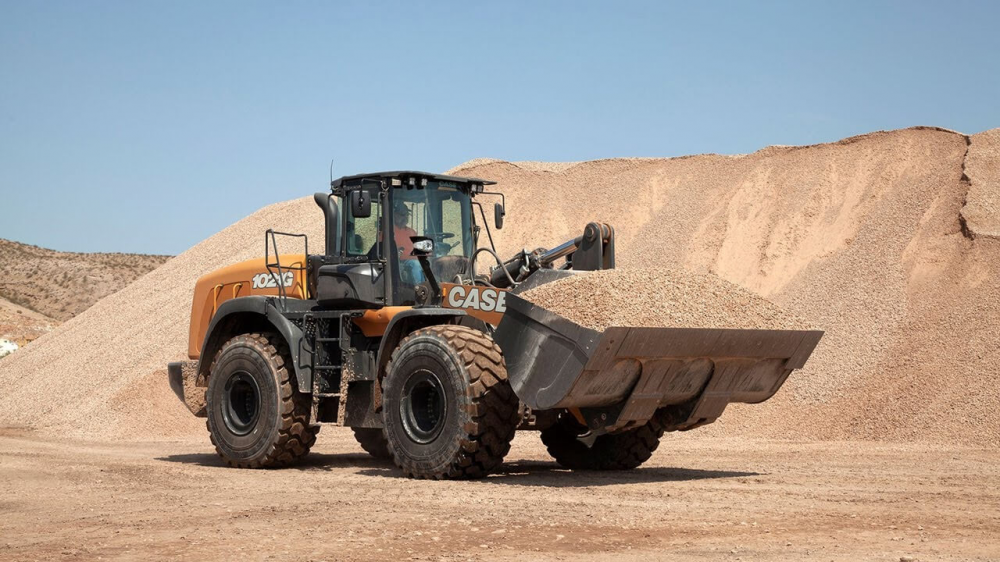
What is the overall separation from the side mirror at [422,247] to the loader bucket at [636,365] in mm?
1485

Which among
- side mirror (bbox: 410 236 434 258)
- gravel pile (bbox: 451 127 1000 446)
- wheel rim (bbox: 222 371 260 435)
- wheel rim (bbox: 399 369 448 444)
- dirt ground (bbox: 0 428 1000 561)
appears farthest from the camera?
gravel pile (bbox: 451 127 1000 446)

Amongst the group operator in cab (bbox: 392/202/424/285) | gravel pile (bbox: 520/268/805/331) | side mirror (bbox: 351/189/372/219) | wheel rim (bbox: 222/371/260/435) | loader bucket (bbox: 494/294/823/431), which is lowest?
wheel rim (bbox: 222/371/260/435)

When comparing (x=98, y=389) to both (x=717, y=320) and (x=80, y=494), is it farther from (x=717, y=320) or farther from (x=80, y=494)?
(x=717, y=320)

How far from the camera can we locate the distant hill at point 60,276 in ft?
221

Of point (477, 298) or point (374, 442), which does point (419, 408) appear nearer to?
point (477, 298)

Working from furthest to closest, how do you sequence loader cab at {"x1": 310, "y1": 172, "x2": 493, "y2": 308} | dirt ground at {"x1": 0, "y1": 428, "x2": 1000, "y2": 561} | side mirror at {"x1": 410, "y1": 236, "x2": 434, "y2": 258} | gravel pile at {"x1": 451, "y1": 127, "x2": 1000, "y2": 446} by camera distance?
gravel pile at {"x1": 451, "y1": 127, "x2": 1000, "y2": 446}
loader cab at {"x1": 310, "y1": 172, "x2": 493, "y2": 308}
side mirror at {"x1": 410, "y1": 236, "x2": 434, "y2": 258}
dirt ground at {"x1": 0, "y1": 428, "x2": 1000, "y2": 561}

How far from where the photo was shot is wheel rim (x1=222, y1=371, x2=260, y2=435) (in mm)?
12289

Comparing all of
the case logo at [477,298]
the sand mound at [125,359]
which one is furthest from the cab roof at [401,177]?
the sand mound at [125,359]

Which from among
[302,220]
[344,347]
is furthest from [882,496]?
[302,220]

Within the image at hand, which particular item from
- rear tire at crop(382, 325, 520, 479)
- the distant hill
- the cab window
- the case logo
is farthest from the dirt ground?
the distant hill

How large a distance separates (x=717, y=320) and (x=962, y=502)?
2443 mm

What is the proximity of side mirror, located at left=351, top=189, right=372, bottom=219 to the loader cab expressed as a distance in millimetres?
23

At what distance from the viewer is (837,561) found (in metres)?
6.16

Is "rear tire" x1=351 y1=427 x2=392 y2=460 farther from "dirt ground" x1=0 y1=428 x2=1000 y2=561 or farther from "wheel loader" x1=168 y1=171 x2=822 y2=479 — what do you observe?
"dirt ground" x1=0 y1=428 x2=1000 y2=561
